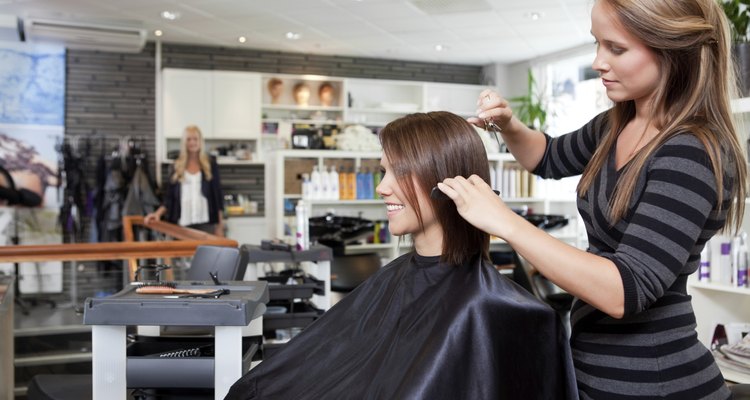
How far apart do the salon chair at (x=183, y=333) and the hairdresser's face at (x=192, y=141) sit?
320cm

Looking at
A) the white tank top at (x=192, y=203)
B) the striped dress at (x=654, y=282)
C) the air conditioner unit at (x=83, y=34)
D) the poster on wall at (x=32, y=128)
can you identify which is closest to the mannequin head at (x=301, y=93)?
the air conditioner unit at (x=83, y=34)

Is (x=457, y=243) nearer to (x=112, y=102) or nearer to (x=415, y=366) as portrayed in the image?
(x=415, y=366)

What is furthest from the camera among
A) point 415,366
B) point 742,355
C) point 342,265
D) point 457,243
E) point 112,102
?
point 112,102

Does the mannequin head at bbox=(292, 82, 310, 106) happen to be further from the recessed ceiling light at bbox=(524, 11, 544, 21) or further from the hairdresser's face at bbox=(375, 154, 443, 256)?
the hairdresser's face at bbox=(375, 154, 443, 256)

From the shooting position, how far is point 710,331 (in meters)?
2.82

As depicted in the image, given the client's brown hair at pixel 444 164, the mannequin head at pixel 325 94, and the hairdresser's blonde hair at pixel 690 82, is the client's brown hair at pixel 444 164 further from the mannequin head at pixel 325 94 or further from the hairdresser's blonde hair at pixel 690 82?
the mannequin head at pixel 325 94

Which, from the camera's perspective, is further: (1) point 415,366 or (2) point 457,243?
(2) point 457,243

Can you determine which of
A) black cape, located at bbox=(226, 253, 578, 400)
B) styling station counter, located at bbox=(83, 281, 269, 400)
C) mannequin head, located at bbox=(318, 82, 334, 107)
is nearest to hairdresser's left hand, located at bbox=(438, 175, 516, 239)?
black cape, located at bbox=(226, 253, 578, 400)

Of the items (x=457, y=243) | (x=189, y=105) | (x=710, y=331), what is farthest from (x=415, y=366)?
(x=189, y=105)

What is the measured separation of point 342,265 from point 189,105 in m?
3.50

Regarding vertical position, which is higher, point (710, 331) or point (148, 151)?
point (148, 151)

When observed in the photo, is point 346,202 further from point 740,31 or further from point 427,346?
point 427,346

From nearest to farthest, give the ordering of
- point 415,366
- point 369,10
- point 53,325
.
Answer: point 415,366
point 53,325
point 369,10

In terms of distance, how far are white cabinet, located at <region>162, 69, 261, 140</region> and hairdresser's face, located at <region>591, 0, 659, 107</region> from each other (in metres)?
6.87
